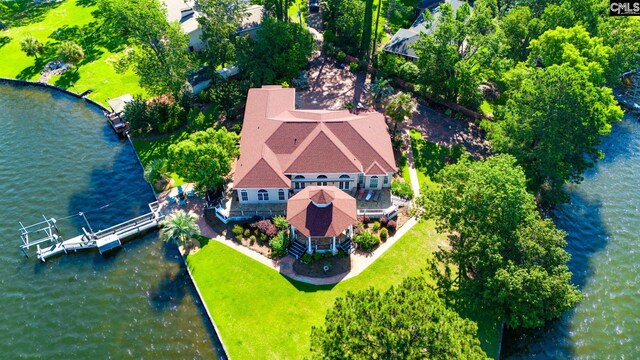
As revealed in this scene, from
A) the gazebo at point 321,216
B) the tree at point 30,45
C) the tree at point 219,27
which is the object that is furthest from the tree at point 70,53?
the gazebo at point 321,216

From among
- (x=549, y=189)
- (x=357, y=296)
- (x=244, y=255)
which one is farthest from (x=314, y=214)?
(x=549, y=189)

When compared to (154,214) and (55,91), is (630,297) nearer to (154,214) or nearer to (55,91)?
(154,214)

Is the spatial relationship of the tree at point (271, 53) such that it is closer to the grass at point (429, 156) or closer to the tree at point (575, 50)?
the grass at point (429, 156)

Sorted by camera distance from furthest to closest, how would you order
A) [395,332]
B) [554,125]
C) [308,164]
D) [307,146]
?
[307,146]
[308,164]
[554,125]
[395,332]

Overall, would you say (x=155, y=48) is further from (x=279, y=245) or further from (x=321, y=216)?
(x=321, y=216)

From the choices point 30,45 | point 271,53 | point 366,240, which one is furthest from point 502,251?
point 30,45

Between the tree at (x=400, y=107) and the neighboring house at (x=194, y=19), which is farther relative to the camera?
the neighboring house at (x=194, y=19)

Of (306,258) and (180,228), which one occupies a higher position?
(180,228)
